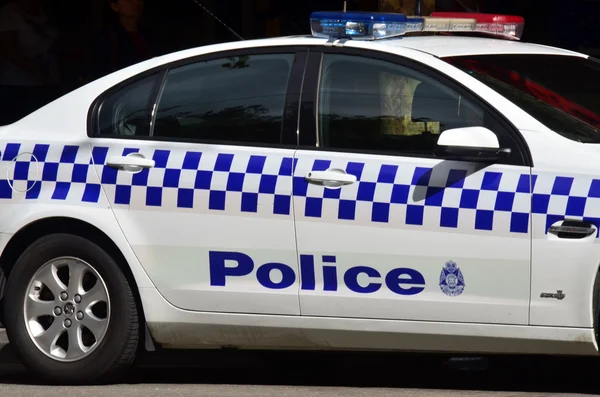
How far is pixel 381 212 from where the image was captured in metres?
5.21

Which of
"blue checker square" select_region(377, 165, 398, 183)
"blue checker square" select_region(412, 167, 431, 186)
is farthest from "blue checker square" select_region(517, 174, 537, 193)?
"blue checker square" select_region(377, 165, 398, 183)

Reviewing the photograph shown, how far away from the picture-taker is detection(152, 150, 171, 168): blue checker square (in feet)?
18.2

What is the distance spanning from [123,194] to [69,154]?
0.31m

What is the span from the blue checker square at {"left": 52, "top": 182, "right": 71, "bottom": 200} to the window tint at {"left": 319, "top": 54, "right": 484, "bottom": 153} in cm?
107

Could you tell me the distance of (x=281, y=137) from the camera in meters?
5.46

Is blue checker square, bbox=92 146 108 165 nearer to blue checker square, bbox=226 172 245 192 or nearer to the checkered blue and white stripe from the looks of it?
the checkered blue and white stripe

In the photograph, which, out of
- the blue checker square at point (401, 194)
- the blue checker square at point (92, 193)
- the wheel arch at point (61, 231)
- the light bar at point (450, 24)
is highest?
the light bar at point (450, 24)

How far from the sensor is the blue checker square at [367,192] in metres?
5.23

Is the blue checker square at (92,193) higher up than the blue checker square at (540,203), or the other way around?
the blue checker square at (540,203)

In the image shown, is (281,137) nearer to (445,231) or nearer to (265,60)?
(265,60)

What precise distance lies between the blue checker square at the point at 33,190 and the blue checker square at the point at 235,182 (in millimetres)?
829

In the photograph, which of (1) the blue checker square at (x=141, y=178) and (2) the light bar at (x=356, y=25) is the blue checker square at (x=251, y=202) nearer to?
(1) the blue checker square at (x=141, y=178)

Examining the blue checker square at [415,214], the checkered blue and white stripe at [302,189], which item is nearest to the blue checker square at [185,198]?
the checkered blue and white stripe at [302,189]

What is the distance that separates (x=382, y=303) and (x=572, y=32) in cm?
637
